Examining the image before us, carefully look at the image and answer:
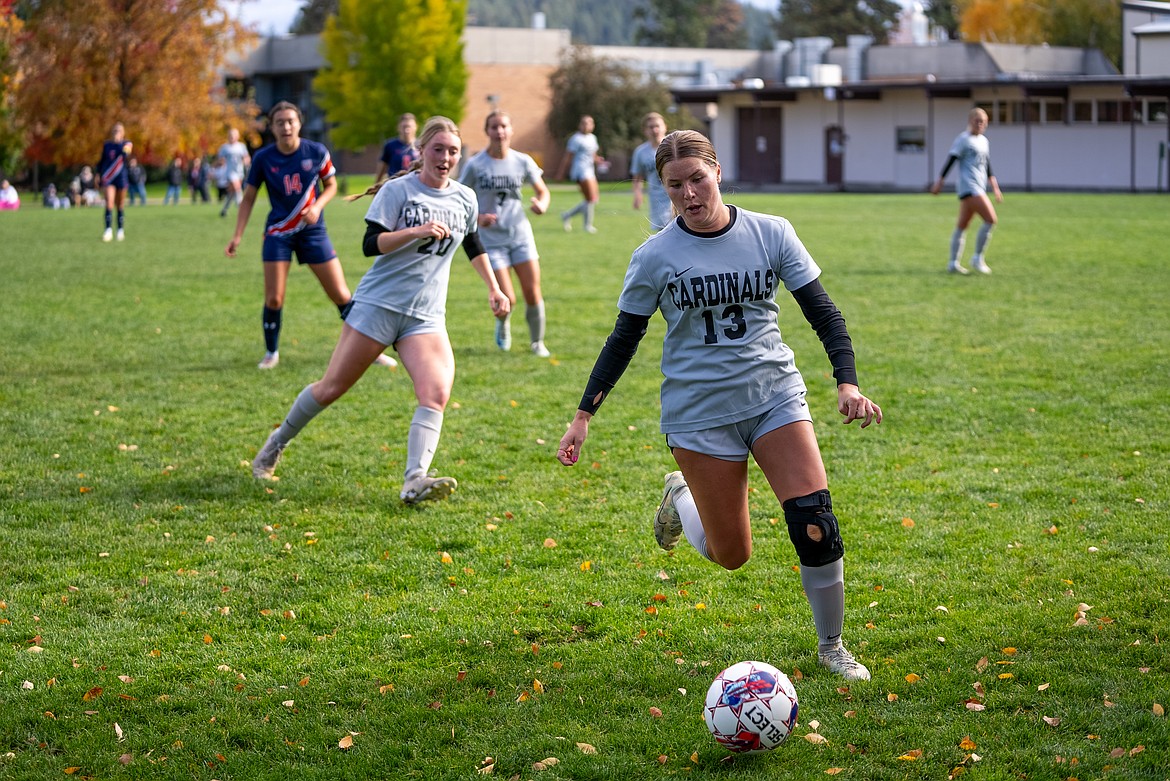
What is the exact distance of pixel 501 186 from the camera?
1102 centimetres

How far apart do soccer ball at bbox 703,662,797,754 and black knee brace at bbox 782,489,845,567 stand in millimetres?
523

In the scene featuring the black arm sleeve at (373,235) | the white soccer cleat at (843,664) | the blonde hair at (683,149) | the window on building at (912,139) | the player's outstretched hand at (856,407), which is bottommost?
the white soccer cleat at (843,664)

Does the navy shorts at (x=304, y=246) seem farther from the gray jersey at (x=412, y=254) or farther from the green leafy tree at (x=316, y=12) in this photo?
the green leafy tree at (x=316, y=12)

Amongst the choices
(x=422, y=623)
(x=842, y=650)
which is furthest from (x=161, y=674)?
(x=842, y=650)

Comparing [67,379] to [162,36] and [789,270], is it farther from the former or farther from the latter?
[162,36]

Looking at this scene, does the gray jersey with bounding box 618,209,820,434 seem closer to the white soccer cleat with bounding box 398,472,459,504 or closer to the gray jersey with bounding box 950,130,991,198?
the white soccer cleat with bounding box 398,472,459,504

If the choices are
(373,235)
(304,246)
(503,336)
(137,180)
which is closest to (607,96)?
(137,180)

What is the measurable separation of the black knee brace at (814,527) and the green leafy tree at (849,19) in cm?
9786

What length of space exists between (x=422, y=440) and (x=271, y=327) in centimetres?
467

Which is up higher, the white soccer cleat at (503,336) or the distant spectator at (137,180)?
the distant spectator at (137,180)

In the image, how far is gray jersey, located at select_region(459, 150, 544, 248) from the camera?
1097 centimetres

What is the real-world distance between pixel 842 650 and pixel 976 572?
1.36 metres

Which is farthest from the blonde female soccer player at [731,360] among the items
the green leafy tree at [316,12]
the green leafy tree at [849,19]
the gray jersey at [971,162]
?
the green leafy tree at [316,12]

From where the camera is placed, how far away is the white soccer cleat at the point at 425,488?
22.1 ft
